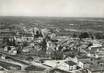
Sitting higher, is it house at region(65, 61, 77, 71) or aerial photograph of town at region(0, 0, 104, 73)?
aerial photograph of town at region(0, 0, 104, 73)

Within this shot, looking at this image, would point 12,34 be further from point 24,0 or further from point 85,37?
point 85,37

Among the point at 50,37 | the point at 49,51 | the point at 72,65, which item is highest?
the point at 50,37

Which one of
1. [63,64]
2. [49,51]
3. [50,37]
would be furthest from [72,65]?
[50,37]

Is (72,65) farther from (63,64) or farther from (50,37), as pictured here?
(50,37)

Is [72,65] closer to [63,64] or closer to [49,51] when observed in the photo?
[63,64]

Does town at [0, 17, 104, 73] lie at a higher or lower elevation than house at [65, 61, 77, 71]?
higher

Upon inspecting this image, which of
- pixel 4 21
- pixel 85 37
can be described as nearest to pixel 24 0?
pixel 4 21

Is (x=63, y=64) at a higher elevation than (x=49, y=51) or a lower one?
lower
